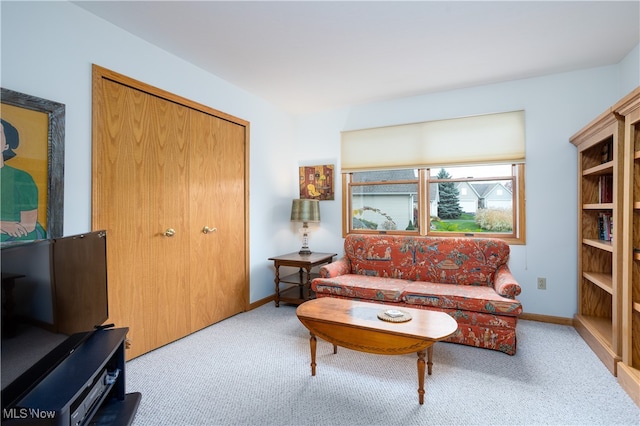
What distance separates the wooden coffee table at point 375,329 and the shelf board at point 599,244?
4.51 feet

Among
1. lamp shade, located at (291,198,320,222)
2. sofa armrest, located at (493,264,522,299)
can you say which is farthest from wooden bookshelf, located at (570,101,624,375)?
lamp shade, located at (291,198,320,222)

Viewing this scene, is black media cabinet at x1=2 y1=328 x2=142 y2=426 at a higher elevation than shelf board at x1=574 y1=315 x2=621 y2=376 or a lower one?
higher

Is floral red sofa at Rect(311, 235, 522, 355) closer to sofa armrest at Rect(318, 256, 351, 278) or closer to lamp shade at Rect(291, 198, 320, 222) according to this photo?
sofa armrest at Rect(318, 256, 351, 278)

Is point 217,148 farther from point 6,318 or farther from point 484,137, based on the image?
point 484,137

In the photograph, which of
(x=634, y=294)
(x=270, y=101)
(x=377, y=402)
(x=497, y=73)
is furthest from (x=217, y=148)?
(x=634, y=294)

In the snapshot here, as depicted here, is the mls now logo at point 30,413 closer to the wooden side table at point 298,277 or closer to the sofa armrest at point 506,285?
the wooden side table at point 298,277

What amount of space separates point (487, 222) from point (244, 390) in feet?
9.45

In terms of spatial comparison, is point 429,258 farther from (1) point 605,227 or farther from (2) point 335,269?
(1) point 605,227

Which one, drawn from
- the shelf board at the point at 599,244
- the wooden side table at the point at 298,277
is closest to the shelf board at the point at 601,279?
the shelf board at the point at 599,244

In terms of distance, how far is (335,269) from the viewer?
11.0 ft

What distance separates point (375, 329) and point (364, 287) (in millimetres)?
1043

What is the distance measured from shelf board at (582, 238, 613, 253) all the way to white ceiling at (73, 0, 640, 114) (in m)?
1.59

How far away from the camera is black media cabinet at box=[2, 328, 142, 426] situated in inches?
43.8

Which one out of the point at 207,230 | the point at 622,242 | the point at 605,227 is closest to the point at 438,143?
the point at 605,227
